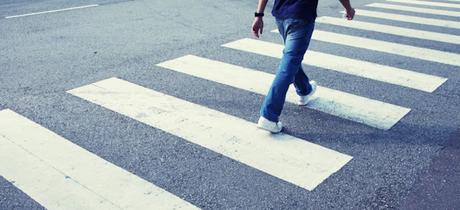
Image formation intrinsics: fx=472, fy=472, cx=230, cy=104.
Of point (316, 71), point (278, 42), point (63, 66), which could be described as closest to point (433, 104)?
point (316, 71)

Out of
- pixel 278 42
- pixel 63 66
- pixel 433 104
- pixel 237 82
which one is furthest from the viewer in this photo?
pixel 278 42

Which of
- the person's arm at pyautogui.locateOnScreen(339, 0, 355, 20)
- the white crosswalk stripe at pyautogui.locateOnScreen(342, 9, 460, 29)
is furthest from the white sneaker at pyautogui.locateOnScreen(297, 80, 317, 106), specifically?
the white crosswalk stripe at pyautogui.locateOnScreen(342, 9, 460, 29)

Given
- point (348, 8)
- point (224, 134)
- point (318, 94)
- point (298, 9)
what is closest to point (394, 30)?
point (318, 94)

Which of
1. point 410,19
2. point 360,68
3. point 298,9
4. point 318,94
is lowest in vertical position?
point 410,19

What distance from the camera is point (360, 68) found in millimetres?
6055

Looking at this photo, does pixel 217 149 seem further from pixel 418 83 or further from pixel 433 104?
pixel 418 83

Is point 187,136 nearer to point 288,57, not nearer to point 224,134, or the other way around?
point 224,134

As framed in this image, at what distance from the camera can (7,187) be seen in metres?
3.35

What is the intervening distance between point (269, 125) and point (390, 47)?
375 cm

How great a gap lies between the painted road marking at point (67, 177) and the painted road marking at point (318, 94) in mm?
2103

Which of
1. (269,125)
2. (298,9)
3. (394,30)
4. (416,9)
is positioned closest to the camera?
(298,9)

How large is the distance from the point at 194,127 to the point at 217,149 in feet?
1.61

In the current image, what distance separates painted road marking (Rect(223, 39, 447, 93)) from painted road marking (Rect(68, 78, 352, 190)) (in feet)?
6.82

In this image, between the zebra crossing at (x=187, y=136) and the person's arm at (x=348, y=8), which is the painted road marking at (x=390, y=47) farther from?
the person's arm at (x=348, y=8)
